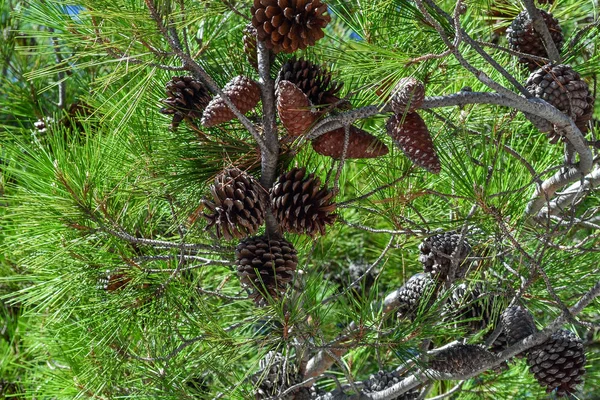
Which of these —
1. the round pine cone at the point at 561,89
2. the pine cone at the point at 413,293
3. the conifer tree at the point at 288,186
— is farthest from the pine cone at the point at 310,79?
the pine cone at the point at 413,293

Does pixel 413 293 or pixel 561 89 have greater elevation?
pixel 561 89

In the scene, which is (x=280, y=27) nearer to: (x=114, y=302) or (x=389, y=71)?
(x=389, y=71)

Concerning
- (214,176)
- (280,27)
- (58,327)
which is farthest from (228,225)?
(58,327)

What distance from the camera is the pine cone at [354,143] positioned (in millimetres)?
867

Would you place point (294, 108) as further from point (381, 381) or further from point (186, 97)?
point (381, 381)

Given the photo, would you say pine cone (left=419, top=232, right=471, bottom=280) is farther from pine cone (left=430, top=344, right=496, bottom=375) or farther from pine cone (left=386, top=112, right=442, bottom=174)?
pine cone (left=386, top=112, right=442, bottom=174)

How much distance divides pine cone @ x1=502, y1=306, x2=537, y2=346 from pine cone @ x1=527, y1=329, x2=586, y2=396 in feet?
0.08

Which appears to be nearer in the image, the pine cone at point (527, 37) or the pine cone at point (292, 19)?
the pine cone at point (292, 19)

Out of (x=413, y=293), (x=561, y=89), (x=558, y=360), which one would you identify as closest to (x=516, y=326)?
(x=558, y=360)

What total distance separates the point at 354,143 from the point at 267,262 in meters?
0.17

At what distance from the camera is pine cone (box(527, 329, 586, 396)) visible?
3.37 ft

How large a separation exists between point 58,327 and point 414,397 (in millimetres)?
603

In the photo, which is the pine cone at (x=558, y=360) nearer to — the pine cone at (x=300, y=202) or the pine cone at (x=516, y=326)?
the pine cone at (x=516, y=326)

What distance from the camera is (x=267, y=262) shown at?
0.89 metres
